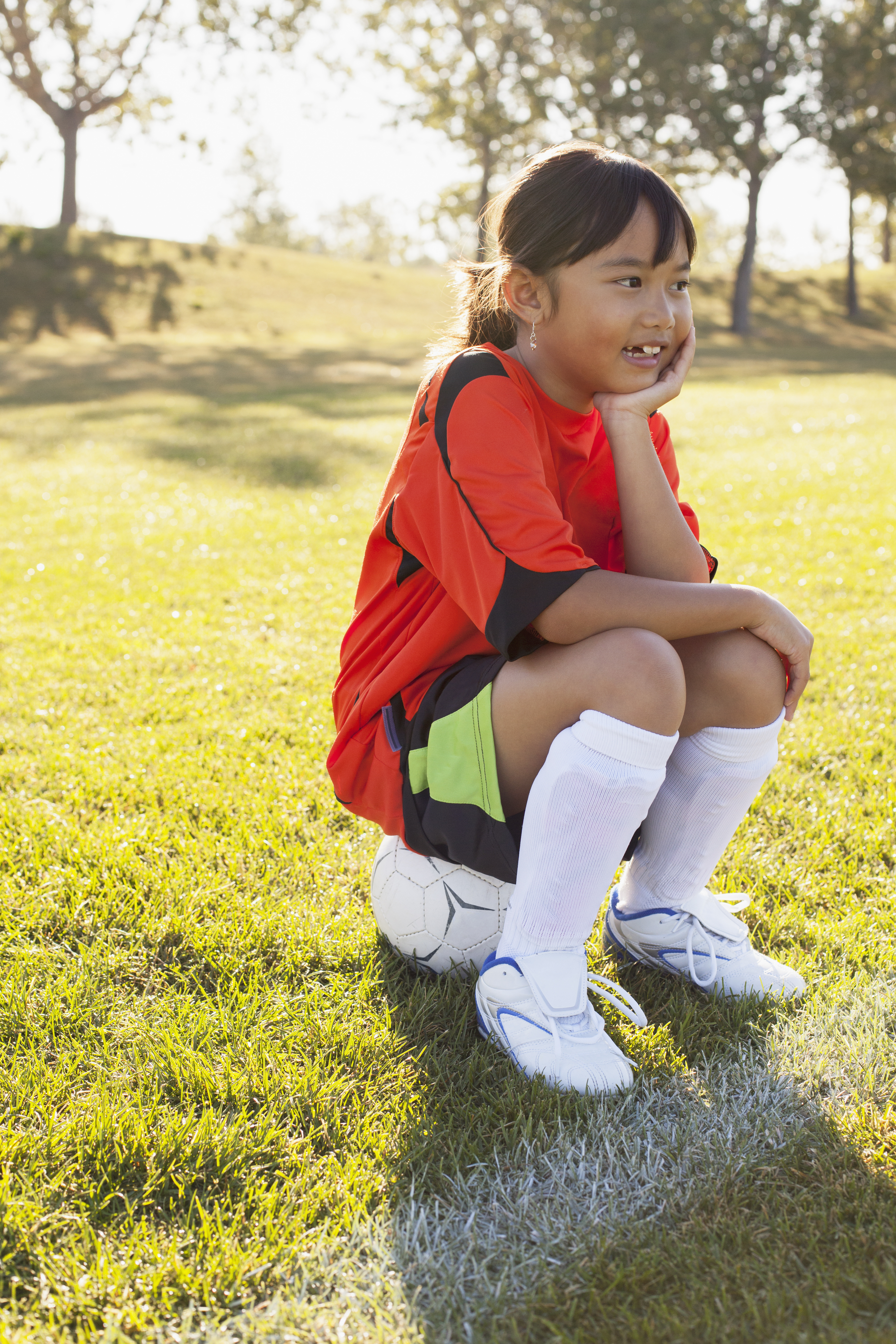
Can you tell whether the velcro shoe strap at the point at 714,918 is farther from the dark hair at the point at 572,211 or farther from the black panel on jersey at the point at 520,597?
the dark hair at the point at 572,211

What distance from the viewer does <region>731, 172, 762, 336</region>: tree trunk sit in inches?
1127

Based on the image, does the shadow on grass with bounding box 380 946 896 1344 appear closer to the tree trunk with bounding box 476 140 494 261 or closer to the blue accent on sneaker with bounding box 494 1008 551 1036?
the blue accent on sneaker with bounding box 494 1008 551 1036

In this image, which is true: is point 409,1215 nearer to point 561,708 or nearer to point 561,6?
point 561,708

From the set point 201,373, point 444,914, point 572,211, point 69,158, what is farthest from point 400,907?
point 69,158

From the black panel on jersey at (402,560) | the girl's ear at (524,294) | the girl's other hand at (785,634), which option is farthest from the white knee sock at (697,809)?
the girl's ear at (524,294)

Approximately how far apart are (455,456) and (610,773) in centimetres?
63

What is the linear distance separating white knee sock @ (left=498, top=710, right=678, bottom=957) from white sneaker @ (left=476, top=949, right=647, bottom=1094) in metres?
0.04

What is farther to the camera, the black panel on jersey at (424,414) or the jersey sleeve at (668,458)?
the jersey sleeve at (668,458)

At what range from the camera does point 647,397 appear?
6.52 feet

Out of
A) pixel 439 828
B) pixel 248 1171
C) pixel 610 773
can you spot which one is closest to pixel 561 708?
pixel 610 773

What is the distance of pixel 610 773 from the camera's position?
171cm

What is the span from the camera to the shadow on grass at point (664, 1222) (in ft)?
4.38

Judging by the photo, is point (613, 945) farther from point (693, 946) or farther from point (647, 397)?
point (647, 397)

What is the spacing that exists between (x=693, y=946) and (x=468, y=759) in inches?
26.4
